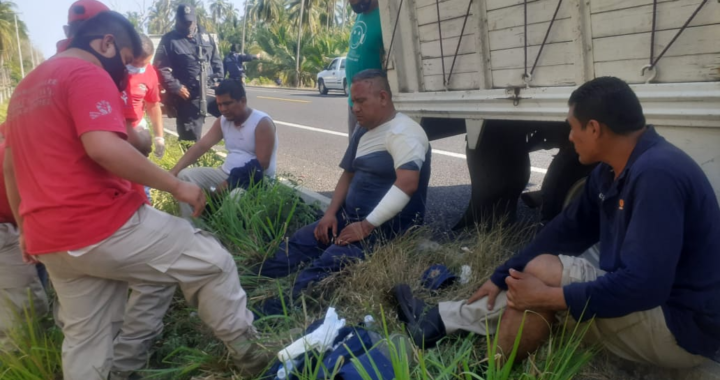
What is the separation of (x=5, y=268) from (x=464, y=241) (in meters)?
2.60

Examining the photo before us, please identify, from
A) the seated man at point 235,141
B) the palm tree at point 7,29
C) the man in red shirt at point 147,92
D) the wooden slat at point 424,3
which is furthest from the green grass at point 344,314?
the palm tree at point 7,29

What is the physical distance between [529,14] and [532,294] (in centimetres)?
170

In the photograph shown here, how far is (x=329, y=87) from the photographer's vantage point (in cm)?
2509

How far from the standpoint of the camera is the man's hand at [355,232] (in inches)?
140

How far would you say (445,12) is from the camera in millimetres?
3896

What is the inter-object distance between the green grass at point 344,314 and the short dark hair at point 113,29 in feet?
4.41

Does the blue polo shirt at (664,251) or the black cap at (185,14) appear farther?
the black cap at (185,14)

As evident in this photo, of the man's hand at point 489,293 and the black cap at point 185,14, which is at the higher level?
the black cap at point 185,14

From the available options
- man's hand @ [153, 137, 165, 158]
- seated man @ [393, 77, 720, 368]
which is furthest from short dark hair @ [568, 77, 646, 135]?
man's hand @ [153, 137, 165, 158]

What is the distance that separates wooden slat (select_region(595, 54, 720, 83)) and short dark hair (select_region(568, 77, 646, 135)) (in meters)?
0.52

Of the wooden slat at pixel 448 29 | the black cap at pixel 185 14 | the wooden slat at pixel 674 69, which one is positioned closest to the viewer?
the wooden slat at pixel 674 69

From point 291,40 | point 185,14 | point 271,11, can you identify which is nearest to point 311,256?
point 185,14

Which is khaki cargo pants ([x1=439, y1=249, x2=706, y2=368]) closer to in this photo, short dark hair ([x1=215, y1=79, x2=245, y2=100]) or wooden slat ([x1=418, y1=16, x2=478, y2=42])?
wooden slat ([x1=418, y1=16, x2=478, y2=42])

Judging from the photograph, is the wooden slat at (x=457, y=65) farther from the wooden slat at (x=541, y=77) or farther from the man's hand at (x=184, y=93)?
the man's hand at (x=184, y=93)
